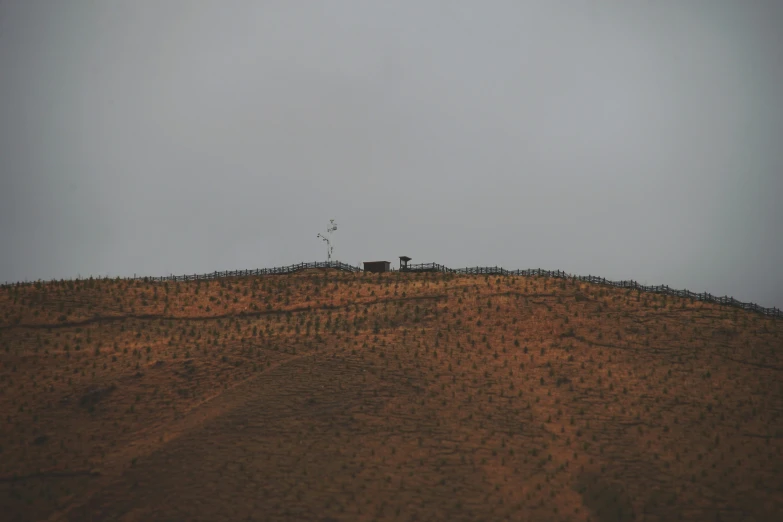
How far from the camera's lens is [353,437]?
3428 centimetres

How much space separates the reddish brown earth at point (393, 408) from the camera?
30656 millimetres

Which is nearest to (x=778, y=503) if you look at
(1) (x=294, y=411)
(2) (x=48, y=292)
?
(1) (x=294, y=411)

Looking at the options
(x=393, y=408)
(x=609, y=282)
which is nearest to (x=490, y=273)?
(x=609, y=282)

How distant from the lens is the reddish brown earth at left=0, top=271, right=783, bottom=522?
3066cm

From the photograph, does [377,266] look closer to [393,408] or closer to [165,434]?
[393,408]

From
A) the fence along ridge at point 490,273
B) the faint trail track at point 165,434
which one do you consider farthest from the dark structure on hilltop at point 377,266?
the faint trail track at point 165,434

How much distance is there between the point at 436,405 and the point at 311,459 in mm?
7817

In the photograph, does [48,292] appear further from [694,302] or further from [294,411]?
[694,302]

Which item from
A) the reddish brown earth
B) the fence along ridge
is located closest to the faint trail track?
the reddish brown earth

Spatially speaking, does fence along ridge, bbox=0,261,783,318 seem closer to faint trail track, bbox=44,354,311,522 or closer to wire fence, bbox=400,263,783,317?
wire fence, bbox=400,263,783,317

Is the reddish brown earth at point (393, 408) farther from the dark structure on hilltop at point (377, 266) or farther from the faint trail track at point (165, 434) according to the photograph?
the dark structure on hilltop at point (377, 266)

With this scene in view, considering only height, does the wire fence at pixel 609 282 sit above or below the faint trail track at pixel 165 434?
above

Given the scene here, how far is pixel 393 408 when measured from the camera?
3672 centimetres

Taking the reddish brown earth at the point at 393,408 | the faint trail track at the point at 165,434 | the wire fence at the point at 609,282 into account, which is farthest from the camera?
the wire fence at the point at 609,282
